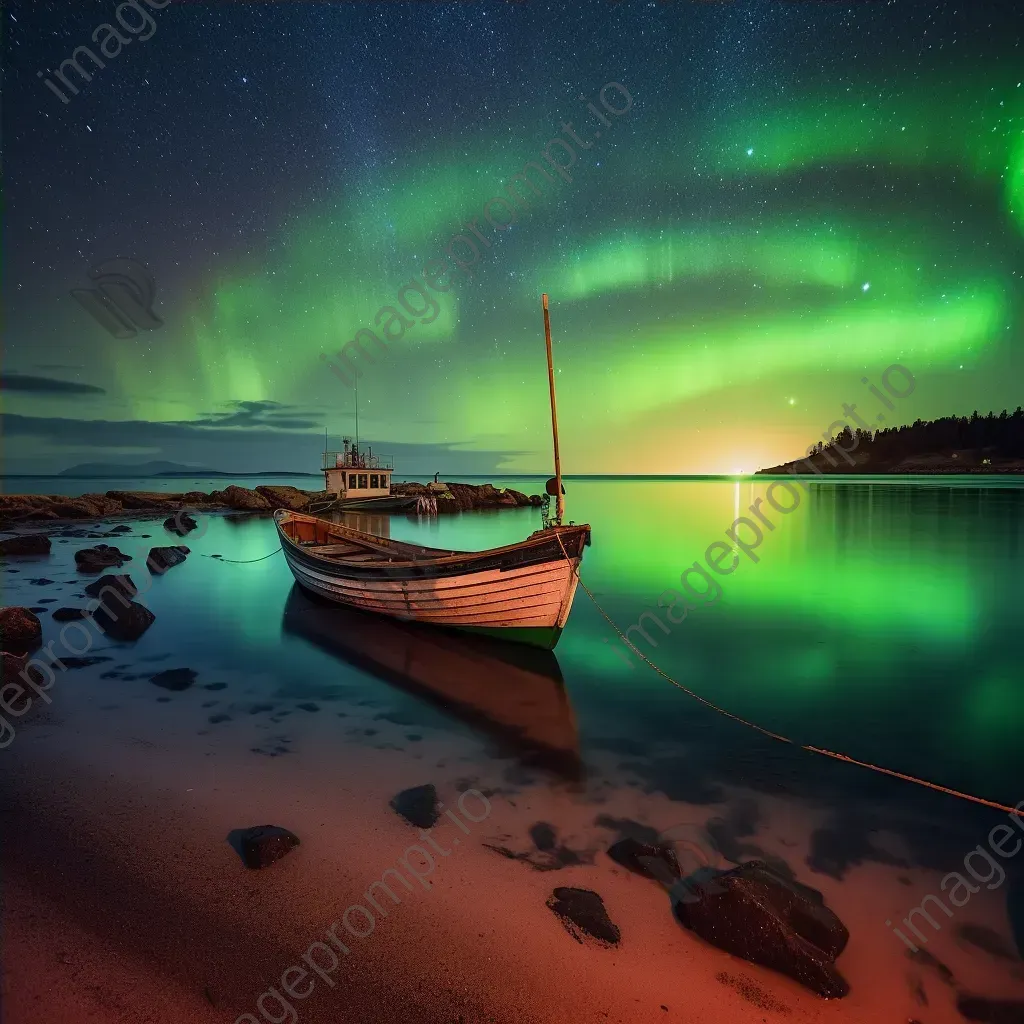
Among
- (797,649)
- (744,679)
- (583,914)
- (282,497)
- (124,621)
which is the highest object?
(124,621)

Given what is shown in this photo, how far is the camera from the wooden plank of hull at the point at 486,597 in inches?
417

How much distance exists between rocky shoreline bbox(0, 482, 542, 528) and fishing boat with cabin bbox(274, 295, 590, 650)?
1014 inches

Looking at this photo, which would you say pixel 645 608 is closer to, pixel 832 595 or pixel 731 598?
pixel 731 598

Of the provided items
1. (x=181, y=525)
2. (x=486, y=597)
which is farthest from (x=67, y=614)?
(x=181, y=525)

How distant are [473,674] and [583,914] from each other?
20.8 feet

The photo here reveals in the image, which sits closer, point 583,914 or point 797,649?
point 583,914

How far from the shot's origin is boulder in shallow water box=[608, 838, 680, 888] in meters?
5.06

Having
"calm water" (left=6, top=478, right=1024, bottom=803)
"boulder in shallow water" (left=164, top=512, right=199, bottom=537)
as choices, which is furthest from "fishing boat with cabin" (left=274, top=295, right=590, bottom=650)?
"boulder in shallow water" (left=164, top=512, right=199, bottom=537)

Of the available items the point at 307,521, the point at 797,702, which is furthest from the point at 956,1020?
the point at 307,521

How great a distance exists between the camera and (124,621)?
1305 cm

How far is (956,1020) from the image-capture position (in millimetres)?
3793

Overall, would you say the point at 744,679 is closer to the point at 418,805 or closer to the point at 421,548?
the point at 418,805

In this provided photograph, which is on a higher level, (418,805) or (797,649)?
(418,805)

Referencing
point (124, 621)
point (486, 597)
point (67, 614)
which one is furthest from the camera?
point (67, 614)
